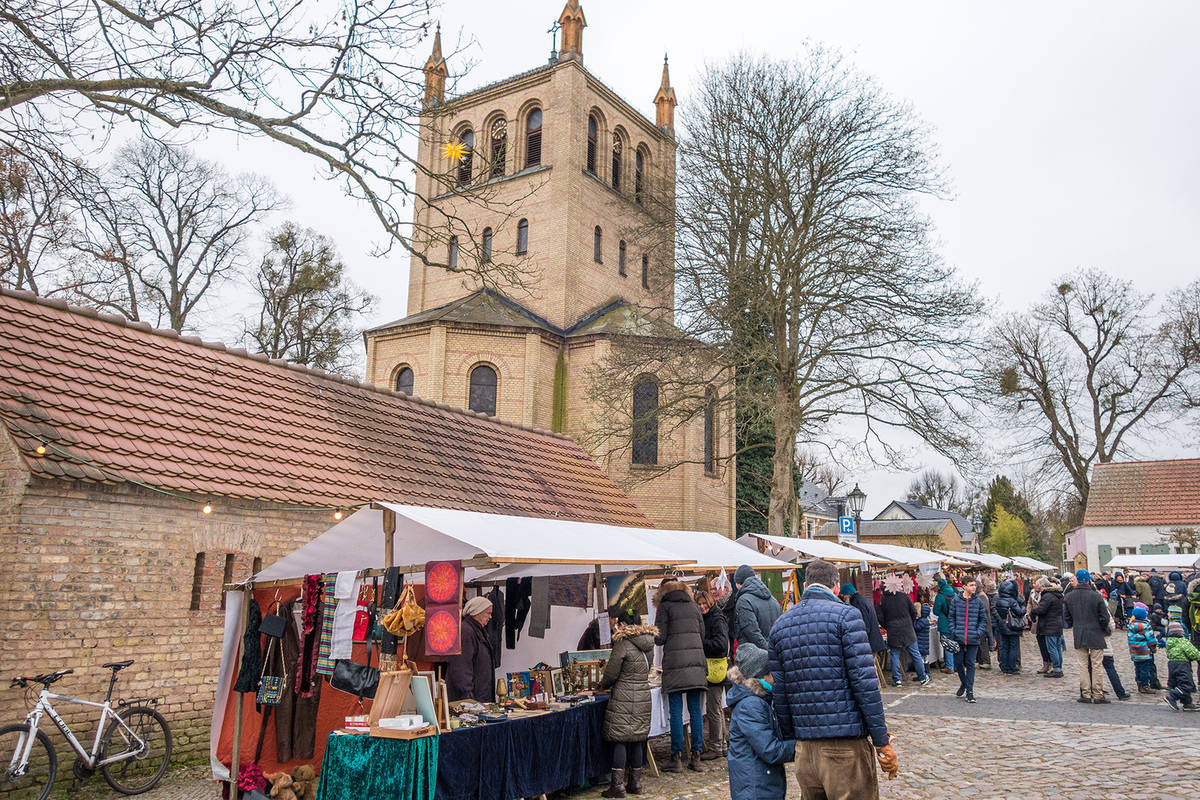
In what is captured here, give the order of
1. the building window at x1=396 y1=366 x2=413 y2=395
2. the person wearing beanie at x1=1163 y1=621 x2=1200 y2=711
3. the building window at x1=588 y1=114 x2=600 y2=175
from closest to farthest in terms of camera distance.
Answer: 1. the person wearing beanie at x1=1163 y1=621 x2=1200 y2=711
2. the building window at x1=396 y1=366 x2=413 y2=395
3. the building window at x1=588 y1=114 x2=600 y2=175

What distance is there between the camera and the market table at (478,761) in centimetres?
585

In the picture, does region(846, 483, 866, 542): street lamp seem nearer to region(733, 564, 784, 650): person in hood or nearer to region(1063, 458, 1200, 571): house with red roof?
region(733, 564, 784, 650): person in hood

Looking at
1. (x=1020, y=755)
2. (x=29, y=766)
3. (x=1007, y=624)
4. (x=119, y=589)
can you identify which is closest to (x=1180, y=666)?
(x=1007, y=624)

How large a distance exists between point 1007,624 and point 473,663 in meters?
12.0

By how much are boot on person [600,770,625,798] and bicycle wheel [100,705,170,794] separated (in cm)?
437

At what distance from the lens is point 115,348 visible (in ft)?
31.5

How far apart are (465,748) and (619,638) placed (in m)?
1.91

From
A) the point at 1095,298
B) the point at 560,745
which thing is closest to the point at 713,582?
the point at 560,745

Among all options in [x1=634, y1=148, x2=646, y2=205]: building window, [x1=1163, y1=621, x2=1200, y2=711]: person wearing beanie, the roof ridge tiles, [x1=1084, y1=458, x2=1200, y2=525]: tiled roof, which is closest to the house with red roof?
[x1=1084, y1=458, x2=1200, y2=525]: tiled roof

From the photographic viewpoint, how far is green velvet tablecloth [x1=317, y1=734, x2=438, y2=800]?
580 cm

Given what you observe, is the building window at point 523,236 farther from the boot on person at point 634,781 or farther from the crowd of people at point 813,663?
the boot on person at point 634,781

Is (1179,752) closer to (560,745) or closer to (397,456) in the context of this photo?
(560,745)

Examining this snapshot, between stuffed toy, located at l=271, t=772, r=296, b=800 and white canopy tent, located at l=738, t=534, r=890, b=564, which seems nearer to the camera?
stuffed toy, located at l=271, t=772, r=296, b=800

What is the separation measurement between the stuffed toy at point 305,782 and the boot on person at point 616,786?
2498 mm
